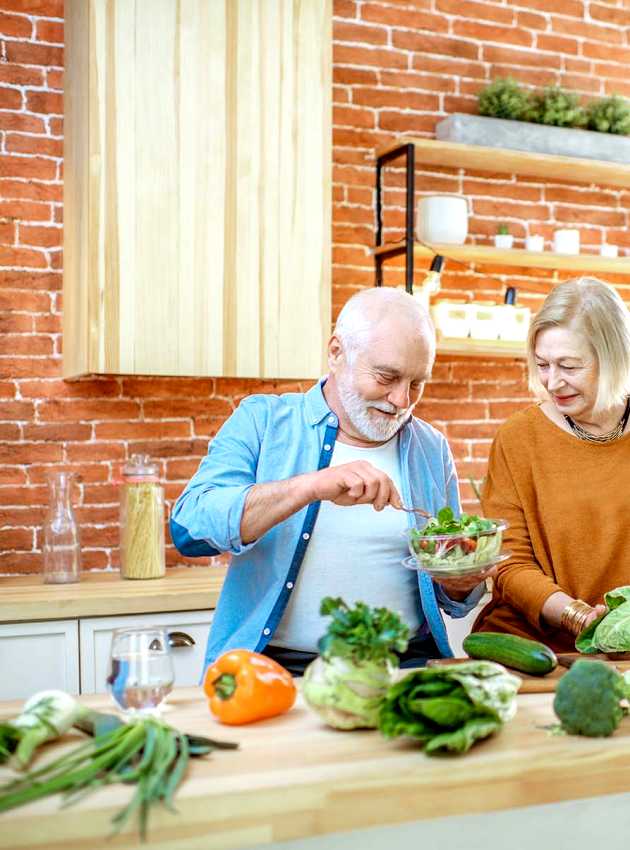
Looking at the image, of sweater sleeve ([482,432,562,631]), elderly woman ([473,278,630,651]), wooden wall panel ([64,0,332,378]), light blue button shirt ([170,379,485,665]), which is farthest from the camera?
wooden wall panel ([64,0,332,378])

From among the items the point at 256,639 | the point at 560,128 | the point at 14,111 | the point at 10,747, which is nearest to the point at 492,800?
the point at 10,747

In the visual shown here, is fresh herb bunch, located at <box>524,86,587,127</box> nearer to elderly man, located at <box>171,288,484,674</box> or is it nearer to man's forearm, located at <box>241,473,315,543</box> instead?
elderly man, located at <box>171,288,484,674</box>

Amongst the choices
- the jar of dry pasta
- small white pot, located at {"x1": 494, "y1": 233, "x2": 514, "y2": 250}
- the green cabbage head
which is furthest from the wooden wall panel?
the green cabbage head

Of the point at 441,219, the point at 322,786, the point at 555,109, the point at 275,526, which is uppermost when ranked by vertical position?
the point at 555,109

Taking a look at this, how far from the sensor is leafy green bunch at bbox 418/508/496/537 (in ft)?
6.32

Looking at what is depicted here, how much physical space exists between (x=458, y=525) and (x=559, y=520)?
60cm

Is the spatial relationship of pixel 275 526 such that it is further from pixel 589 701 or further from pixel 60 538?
pixel 60 538

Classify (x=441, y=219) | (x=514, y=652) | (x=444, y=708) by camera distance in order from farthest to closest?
1. (x=441, y=219)
2. (x=514, y=652)
3. (x=444, y=708)

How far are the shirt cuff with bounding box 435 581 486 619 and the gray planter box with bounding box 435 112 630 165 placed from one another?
7.35ft

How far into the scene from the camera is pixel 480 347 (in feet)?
12.8

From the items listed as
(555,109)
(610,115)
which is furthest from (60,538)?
(610,115)

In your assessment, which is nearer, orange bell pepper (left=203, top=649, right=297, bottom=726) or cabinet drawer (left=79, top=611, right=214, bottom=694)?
orange bell pepper (left=203, top=649, right=297, bottom=726)

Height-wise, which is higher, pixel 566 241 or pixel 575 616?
pixel 566 241

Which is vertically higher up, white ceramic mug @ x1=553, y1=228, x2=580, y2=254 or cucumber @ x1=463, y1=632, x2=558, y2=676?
white ceramic mug @ x1=553, y1=228, x2=580, y2=254
